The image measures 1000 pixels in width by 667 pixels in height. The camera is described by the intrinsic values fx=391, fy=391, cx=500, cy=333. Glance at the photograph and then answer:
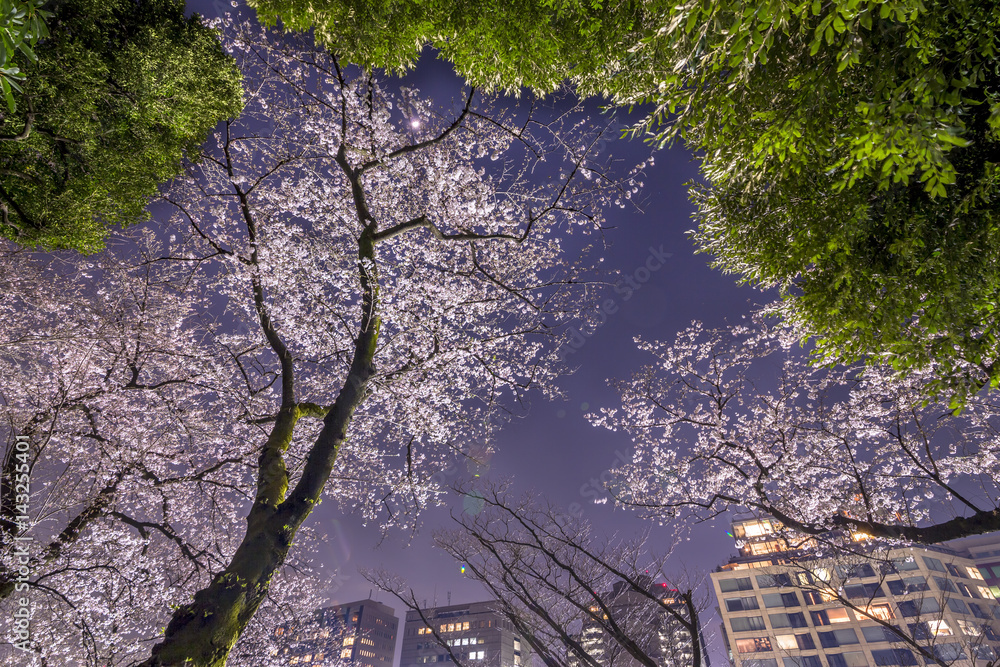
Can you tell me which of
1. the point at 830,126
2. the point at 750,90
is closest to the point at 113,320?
the point at 750,90

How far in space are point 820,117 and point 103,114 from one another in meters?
8.44

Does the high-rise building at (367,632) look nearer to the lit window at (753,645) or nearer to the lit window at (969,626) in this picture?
the lit window at (753,645)

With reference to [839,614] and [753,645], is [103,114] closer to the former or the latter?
[753,645]

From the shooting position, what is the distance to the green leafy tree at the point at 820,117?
2346mm

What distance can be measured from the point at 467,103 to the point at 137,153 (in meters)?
4.96

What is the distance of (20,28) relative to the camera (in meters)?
1.75

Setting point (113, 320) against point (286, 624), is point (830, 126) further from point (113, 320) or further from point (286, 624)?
point (286, 624)

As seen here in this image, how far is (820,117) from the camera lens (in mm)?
3201

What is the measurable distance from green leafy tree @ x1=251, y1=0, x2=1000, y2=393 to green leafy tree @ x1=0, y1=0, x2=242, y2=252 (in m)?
1.75

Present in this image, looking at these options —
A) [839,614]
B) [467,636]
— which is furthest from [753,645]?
[467,636]

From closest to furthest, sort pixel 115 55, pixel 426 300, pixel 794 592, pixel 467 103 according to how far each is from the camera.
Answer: pixel 115 55 < pixel 467 103 < pixel 426 300 < pixel 794 592

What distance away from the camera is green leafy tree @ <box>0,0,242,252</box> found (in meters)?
4.95

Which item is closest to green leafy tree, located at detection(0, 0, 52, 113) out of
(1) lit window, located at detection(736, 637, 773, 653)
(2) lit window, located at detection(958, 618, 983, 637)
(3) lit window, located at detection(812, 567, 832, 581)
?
(3) lit window, located at detection(812, 567, 832, 581)

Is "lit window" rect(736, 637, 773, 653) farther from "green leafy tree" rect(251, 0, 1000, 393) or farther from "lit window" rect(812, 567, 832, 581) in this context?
"green leafy tree" rect(251, 0, 1000, 393)
